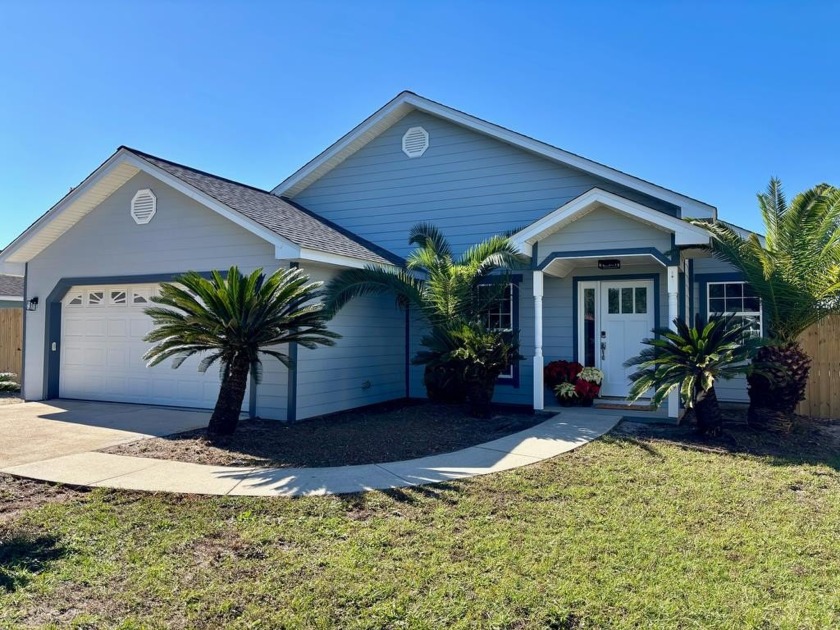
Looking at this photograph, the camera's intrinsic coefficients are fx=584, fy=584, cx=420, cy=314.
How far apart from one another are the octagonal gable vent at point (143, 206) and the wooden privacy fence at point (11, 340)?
24.2ft

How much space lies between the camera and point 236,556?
4441 millimetres

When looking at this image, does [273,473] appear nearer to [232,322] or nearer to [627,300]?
[232,322]

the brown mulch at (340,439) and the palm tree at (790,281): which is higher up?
the palm tree at (790,281)

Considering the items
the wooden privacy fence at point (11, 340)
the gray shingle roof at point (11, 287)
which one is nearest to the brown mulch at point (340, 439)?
the wooden privacy fence at point (11, 340)

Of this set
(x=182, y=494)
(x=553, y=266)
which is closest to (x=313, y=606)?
(x=182, y=494)

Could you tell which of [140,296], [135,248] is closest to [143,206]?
[135,248]

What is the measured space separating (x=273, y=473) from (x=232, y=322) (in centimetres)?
253

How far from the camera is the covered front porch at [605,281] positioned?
9.83m

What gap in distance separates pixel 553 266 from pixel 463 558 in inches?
310

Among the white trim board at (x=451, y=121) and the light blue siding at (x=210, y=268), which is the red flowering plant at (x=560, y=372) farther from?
the white trim board at (x=451, y=121)

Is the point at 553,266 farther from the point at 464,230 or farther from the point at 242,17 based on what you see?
the point at 242,17

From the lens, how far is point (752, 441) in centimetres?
854

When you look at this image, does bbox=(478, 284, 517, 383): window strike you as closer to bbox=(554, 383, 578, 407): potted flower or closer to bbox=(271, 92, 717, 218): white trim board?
bbox=(554, 383, 578, 407): potted flower

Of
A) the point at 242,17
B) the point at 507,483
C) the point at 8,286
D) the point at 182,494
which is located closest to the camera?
the point at 182,494
